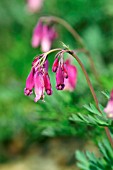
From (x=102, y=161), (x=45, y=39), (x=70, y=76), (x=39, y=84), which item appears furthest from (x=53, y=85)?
(x=39, y=84)

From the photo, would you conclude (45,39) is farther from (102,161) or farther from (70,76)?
(102,161)

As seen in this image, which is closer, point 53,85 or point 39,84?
point 39,84

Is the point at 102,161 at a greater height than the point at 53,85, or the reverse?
the point at 53,85

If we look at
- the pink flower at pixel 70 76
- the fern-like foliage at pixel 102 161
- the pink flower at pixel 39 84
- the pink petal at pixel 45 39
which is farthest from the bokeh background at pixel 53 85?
the pink flower at pixel 39 84

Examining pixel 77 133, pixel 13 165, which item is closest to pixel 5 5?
pixel 13 165

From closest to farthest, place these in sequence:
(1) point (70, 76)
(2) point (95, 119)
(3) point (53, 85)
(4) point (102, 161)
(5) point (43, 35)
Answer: (2) point (95, 119) → (4) point (102, 161) → (1) point (70, 76) → (3) point (53, 85) → (5) point (43, 35)

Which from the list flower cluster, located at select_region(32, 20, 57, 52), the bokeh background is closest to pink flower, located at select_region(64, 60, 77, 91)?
the bokeh background

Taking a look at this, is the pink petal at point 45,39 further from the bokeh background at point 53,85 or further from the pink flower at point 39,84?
the pink flower at point 39,84
